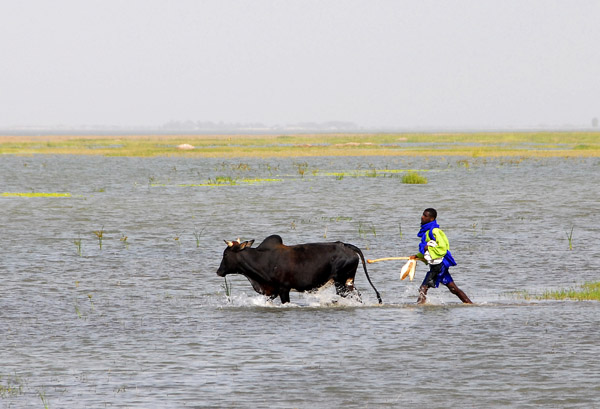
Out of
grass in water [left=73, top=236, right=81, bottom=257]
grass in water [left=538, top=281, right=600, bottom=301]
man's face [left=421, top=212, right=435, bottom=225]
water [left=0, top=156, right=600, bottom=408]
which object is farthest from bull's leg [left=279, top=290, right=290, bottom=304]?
grass in water [left=73, top=236, right=81, bottom=257]

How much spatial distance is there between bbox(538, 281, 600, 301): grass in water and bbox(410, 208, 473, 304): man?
1.32 meters

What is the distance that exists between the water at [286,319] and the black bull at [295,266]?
30 centimetres

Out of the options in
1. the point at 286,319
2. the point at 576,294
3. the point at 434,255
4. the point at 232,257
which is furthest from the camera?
the point at 576,294

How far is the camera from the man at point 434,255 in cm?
1381

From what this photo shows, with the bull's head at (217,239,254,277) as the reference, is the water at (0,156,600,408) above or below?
below

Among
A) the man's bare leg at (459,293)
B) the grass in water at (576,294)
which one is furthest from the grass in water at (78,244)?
the grass in water at (576,294)

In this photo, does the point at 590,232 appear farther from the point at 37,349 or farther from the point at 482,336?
Answer: the point at 37,349

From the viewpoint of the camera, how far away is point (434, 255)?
13812 millimetres

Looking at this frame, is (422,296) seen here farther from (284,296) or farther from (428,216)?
(284,296)

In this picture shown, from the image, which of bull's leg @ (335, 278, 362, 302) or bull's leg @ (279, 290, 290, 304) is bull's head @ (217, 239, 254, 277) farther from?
bull's leg @ (335, 278, 362, 302)

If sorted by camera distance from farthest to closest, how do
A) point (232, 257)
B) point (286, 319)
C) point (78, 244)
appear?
point (78, 244), point (232, 257), point (286, 319)

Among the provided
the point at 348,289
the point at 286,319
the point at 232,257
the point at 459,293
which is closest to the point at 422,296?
the point at 459,293

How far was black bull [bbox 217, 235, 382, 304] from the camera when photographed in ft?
45.6

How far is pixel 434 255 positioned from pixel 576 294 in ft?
7.52
